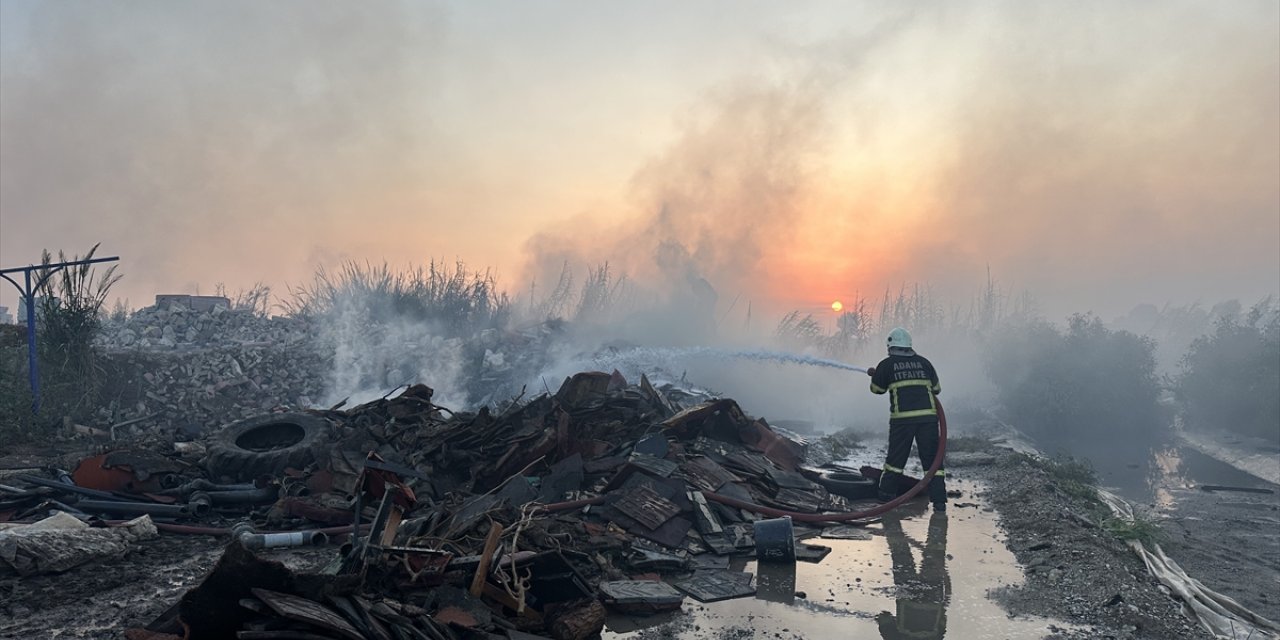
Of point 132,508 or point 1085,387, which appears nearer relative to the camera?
point 132,508

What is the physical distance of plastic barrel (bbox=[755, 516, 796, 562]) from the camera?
21.0 ft

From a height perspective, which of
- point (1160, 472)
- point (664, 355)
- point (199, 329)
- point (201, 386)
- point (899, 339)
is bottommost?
point (1160, 472)

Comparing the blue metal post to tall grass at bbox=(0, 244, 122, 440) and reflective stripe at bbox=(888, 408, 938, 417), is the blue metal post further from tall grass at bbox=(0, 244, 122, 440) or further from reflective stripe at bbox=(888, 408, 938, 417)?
reflective stripe at bbox=(888, 408, 938, 417)

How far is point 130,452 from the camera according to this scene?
817 centimetres

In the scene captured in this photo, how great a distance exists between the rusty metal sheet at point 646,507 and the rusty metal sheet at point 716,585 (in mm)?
981

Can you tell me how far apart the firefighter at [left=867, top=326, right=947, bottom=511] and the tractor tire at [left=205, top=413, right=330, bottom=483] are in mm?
7435

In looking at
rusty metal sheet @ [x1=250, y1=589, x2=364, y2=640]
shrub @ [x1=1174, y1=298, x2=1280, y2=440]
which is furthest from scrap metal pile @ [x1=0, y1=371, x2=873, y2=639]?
shrub @ [x1=1174, y1=298, x2=1280, y2=440]

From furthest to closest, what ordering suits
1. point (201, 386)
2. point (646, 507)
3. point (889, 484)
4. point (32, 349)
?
point (201, 386) < point (32, 349) < point (889, 484) < point (646, 507)

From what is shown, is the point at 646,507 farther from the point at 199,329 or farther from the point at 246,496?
the point at 199,329

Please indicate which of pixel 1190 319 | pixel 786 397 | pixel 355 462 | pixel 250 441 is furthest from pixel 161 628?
pixel 1190 319

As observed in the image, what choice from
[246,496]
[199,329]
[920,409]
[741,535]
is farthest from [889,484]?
[199,329]

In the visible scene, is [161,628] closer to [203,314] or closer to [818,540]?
[818,540]

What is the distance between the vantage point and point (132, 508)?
725 centimetres

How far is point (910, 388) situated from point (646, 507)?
397 cm
